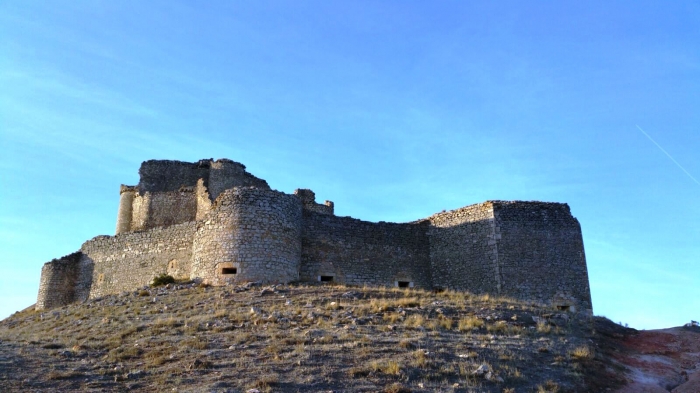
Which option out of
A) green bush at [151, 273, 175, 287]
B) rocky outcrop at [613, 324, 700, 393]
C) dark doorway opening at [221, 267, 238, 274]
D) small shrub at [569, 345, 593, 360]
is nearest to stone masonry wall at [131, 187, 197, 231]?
green bush at [151, 273, 175, 287]

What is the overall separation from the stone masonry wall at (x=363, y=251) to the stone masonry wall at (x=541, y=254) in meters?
3.16

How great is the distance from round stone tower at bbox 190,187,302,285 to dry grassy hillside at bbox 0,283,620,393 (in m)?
1.53

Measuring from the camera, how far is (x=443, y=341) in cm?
1304

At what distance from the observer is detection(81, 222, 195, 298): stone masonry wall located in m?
23.5

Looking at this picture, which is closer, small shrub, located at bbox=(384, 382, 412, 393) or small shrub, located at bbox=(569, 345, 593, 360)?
small shrub, located at bbox=(384, 382, 412, 393)

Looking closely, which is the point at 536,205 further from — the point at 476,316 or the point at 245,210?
the point at 245,210

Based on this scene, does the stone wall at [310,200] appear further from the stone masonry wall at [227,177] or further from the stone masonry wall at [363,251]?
the stone masonry wall at [363,251]

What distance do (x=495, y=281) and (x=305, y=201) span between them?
421 inches

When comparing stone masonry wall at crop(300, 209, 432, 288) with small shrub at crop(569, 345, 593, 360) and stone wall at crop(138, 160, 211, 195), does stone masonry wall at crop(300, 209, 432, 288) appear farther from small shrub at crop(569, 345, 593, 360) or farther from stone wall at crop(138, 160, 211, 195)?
stone wall at crop(138, 160, 211, 195)

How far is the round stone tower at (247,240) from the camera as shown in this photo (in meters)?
19.9

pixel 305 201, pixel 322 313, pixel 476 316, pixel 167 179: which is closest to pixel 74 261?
pixel 167 179

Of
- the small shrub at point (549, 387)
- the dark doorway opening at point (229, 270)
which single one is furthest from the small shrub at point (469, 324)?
the dark doorway opening at point (229, 270)

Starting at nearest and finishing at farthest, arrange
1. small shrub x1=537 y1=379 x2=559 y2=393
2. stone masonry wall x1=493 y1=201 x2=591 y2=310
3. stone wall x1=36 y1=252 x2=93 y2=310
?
small shrub x1=537 y1=379 x2=559 y2=393, stone masonry wall x1=493 y1=201 x2=591 y2=310, stone wall x1=36 y1=252 x2=93 y2=310

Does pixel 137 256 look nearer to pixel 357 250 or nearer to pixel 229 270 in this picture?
pixel 229 270
